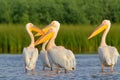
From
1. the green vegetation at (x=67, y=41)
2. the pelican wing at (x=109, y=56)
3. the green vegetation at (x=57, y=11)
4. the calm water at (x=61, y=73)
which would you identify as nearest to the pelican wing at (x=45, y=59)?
the calm water at (x=61, y=73)

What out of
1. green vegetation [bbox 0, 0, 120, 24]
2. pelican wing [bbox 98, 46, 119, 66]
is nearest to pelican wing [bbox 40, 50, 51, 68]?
pelican wing [bbox 98, 46, 119, 66]

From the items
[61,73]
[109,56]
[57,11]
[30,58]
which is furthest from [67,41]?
[57,11]

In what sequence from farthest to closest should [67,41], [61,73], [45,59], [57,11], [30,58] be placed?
1. [57,11]
2. [67,41]
3. [45,59]
4. [30,58]
5. [61,73]

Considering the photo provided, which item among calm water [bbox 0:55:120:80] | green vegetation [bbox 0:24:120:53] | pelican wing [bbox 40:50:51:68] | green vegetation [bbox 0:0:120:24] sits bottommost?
calm water [bbox 0:55:120:80]

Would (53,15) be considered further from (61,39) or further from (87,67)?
(87,67)

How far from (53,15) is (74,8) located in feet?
5.33

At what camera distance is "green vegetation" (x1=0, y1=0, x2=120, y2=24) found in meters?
37.2

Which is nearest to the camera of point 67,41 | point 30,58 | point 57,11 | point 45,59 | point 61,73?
point 61,73

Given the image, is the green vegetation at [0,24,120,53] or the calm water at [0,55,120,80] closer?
the calm water at [0,55,120,80]

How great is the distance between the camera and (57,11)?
37.5 meters

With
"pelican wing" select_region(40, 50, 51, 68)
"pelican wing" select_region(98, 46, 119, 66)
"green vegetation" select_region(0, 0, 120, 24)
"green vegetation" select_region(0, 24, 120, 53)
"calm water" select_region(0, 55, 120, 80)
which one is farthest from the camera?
"green vegetation" select_region(0, 0, 120, 24)

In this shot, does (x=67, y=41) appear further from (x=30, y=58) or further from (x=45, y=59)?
(x=30, y=58)

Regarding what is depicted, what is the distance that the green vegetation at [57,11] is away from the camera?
122 ft

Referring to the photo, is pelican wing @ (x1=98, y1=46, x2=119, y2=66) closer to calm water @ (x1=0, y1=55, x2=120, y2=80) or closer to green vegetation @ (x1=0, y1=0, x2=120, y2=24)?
calm water @ (x1=0, y1=55, x2=120, y2=80)
